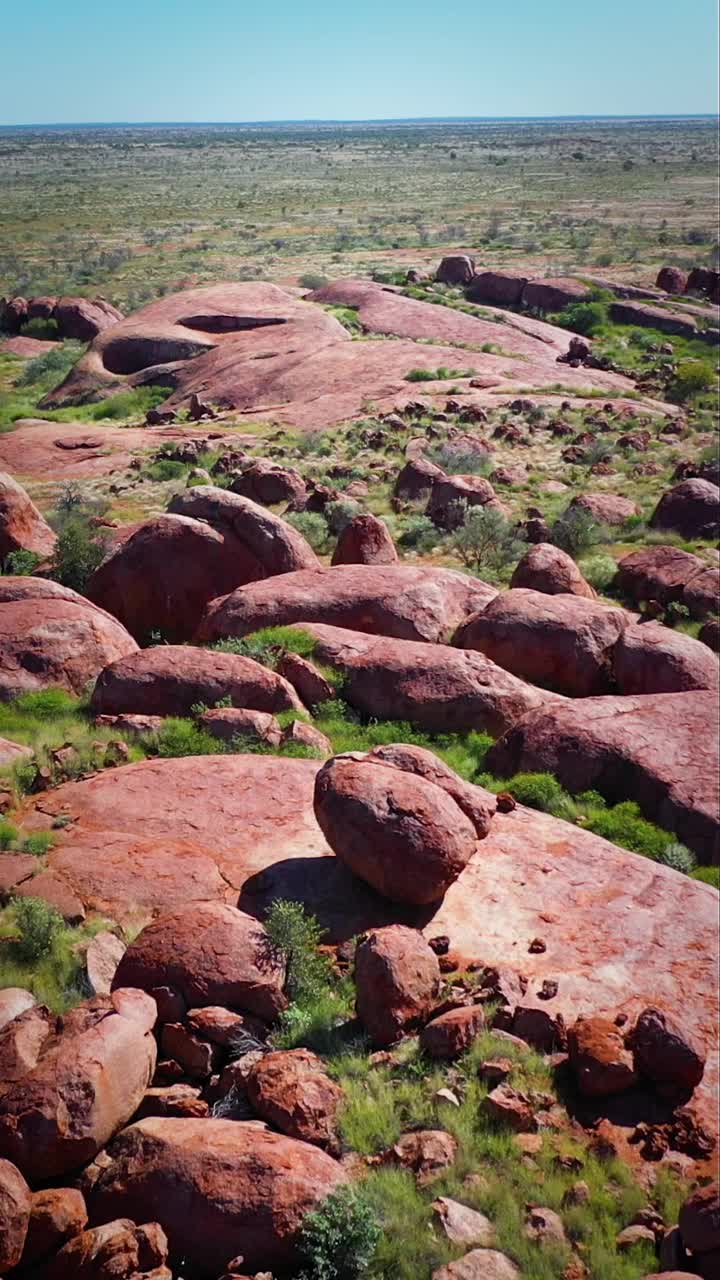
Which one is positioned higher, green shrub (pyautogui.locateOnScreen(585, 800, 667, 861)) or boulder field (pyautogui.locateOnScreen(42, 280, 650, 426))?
boulder field (pyautogui.locateOnScreen(42, 280, 650, 426))

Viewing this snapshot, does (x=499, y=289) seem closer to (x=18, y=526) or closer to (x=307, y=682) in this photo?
(x=18, y=526)

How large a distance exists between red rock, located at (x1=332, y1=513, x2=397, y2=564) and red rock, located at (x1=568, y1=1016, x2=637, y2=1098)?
11.6 meters

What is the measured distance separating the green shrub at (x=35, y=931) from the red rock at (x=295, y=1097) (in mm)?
2209

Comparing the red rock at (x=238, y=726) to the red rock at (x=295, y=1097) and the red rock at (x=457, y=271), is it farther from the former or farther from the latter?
the red rock at (x=457, y=271)

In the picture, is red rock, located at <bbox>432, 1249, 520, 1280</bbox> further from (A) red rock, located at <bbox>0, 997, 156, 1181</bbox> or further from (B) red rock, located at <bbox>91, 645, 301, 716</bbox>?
(B) red rock, located at <bbox>91, 645, 301, 716</bbox>

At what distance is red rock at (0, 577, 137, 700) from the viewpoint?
1315 cm

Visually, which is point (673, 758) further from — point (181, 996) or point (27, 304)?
point (27, 304)

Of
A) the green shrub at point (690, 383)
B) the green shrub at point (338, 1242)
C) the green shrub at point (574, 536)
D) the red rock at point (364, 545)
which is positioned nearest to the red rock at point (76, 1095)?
the green shrub at point (338, 1242)

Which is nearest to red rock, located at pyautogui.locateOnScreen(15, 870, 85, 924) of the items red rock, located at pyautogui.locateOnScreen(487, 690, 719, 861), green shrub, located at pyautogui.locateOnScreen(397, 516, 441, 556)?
red rock, located at pyautogui.locateOnScreen(487, 690, 719, 861)

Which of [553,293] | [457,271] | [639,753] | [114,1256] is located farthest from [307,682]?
Answer: [457,271]

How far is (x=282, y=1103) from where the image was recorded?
6.50 metres

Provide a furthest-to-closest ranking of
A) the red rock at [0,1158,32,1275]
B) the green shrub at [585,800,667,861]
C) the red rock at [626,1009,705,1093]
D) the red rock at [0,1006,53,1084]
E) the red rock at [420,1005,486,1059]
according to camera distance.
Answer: the green shrub at [585,800,667,861], the red rock at [420,1005,486,1059], the red rock at [626,1009,705,1093], the red rock at [0,1006,53,1084], the red rock at [0,1158,32,1275]

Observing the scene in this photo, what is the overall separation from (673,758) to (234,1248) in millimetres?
7767

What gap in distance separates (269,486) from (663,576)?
355 inches
